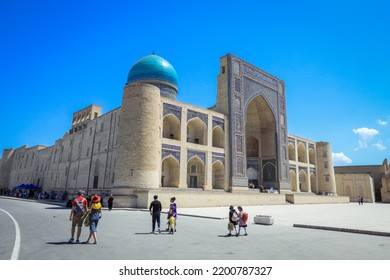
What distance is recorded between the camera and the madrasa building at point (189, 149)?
18828 mm

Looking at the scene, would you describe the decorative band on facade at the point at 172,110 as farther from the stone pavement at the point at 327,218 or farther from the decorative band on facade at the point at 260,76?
the decorative band on facade at the point at 260,76

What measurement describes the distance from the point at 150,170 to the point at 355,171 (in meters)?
40.5

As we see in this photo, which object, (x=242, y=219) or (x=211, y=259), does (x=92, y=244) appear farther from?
(x=242, y=219)

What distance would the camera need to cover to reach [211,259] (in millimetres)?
4473

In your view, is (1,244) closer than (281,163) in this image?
Yes

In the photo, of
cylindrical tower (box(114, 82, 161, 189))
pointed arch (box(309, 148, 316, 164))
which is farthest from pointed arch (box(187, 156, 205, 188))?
pointed arch (box(309, 148, 316, 164))

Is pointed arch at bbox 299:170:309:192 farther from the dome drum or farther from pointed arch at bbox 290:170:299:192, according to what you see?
the dome drum

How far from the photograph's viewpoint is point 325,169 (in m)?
38.2

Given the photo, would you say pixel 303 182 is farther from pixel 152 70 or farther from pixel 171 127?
pixel 152 70

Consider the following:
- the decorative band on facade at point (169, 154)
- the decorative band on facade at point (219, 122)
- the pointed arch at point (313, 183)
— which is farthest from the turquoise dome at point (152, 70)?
the pointed arch at point (313, 183)

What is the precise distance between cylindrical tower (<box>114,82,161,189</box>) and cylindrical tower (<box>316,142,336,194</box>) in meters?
26.7

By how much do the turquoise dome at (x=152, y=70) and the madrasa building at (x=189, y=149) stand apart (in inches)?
3.8
